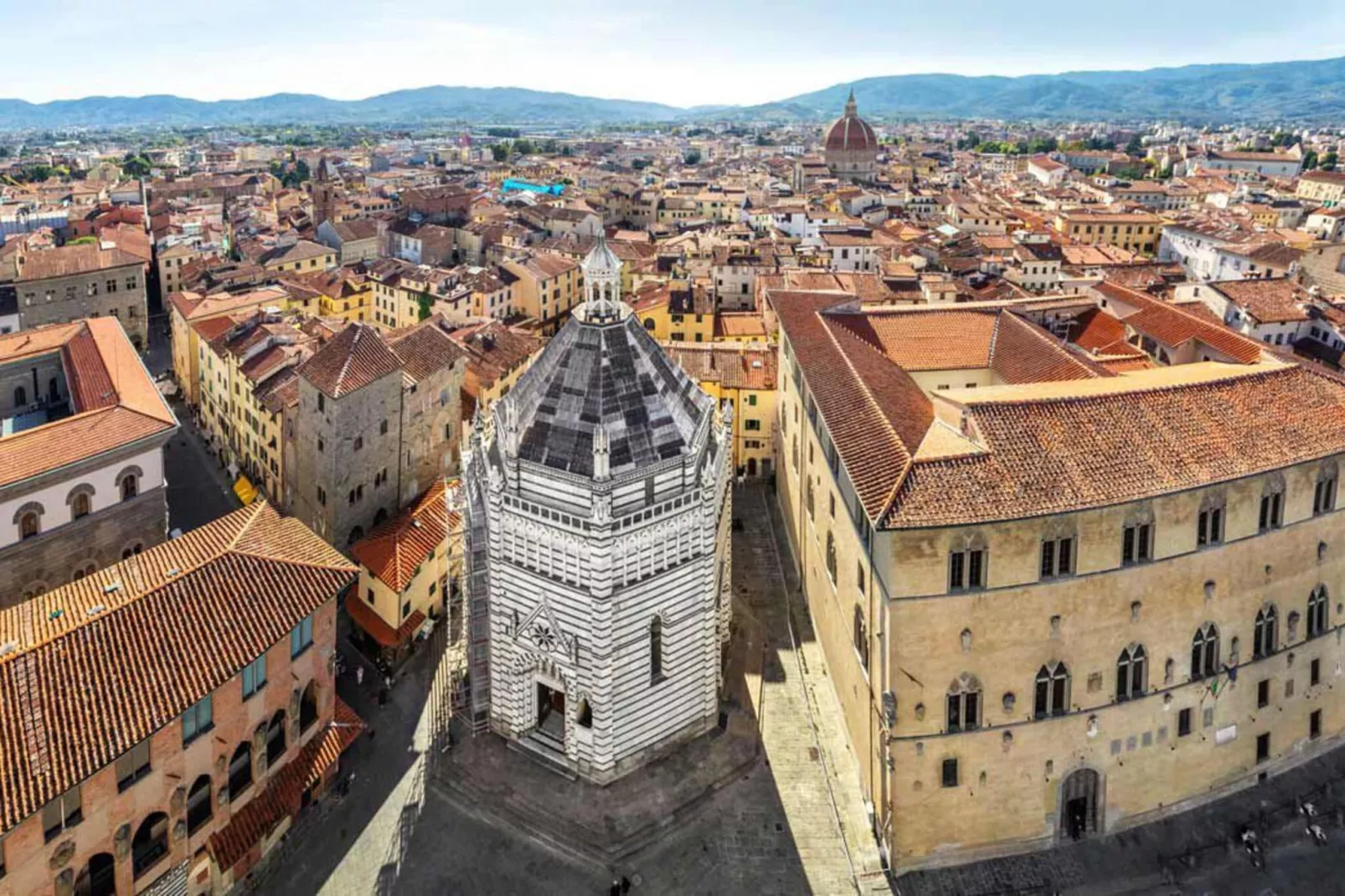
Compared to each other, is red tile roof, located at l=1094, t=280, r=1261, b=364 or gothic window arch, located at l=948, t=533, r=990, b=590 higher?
red tile roof, located at l=1094, t=280, r=1261, b=364

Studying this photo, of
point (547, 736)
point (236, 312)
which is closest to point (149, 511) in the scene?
point (547, 736)

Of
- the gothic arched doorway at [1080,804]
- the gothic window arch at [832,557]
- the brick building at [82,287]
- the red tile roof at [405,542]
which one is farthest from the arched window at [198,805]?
the brick building at [82,287]

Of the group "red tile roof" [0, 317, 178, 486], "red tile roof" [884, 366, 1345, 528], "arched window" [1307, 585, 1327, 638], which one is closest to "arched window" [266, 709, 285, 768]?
"red tile roof" [0, 317, 178, 486]

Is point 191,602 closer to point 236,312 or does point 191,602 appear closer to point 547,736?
point 547,736

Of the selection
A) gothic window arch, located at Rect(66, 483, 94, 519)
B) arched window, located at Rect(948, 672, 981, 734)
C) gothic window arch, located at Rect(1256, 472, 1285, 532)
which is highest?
gothic window arch, located at Rect(1256, 472, 1285, 532)

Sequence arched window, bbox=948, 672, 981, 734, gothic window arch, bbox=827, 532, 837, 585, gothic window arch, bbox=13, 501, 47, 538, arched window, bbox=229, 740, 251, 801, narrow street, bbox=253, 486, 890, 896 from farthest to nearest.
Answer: gothic window arch, bbox=827, 532, 837, 585
gothic window arch, bbox=13, 501, 47, 538
narrow street, bbox=253, 486, 890, 896
arched window, bbox=948, 672, 981, 734
arched window, bbox=229, 740, 251, 801

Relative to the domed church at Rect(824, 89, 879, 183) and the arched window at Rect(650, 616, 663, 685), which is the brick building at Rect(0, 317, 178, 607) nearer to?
the arched window at Rect(650, 616, 663, 685)

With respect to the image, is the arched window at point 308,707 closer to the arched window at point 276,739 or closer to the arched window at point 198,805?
the arched window at point 276,739
